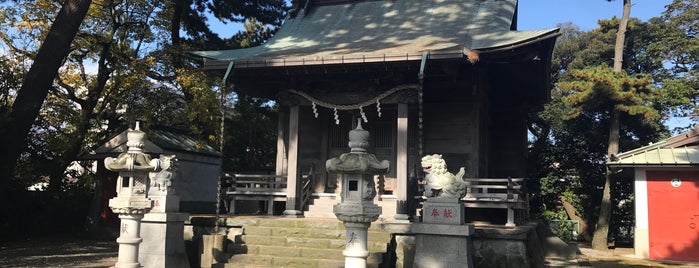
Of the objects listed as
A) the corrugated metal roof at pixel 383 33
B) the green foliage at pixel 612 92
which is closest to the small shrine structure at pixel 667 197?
the green foliage at pixel 612 92

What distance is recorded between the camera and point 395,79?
41.2 feet

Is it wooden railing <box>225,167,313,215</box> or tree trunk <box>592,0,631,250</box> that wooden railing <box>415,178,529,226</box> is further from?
tree trunk <box>592,0,631,250</box>

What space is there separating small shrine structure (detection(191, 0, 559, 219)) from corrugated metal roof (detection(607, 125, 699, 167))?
4.23 metres

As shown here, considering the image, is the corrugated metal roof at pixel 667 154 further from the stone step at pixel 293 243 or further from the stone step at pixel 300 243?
the stone step at pixel 300 243

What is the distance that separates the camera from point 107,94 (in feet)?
65.3

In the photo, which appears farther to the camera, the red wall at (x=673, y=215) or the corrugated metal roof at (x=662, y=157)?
the red wall at (x=673, y=215)

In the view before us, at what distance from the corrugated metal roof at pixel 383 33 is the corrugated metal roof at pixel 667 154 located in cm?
699

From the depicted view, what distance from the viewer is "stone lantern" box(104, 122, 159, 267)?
345 inches

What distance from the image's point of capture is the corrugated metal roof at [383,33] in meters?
11.8

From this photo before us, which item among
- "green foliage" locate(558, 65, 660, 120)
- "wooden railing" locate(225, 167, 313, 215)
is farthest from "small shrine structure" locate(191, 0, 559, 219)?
"green foliage" locate(558, 65, 660, 120)

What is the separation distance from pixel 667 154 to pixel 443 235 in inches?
503

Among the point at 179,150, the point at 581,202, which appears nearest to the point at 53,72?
the point at 179,150

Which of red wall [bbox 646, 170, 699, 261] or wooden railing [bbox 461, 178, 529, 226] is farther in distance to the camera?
red wall [bbox 646, 170, 699, 261]

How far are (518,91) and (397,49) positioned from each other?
5746 mm
